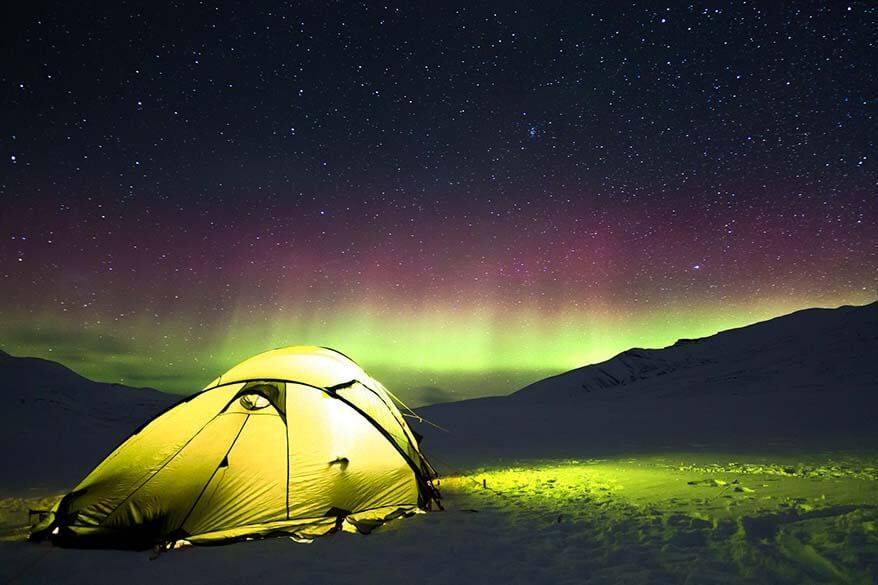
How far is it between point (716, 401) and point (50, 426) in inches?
2057

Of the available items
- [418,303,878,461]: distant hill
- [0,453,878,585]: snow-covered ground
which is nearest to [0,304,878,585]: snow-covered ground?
[0,453,878,585]: snow-covered ground

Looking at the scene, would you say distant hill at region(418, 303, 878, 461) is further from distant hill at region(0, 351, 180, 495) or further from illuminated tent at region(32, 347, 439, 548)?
distant hill at region(0, 351, 180, 495)

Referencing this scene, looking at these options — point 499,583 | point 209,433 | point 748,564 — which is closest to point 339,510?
point 209,433

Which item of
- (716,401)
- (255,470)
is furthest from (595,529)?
(716,401)

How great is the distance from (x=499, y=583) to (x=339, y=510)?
303 centimetres

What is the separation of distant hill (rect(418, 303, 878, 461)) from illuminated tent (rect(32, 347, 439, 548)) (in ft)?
36.0

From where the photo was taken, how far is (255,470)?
707 cm

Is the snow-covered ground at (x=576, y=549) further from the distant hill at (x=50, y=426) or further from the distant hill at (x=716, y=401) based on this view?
the distant hill at (x=50, y=426)

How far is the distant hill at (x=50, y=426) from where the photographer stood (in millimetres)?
16572

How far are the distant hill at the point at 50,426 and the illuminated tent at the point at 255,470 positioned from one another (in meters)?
9.14

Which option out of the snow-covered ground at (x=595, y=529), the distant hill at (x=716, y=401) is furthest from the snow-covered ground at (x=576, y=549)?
the distant hill at (x=716, y=401)

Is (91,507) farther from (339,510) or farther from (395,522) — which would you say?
(395,522)

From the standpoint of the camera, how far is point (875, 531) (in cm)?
541

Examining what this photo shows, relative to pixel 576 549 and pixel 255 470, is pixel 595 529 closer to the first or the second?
pixel 576 549
